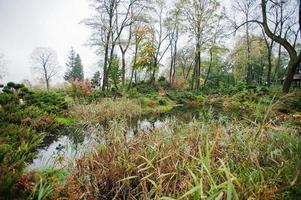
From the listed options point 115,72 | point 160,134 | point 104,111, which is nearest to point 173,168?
point 160,134

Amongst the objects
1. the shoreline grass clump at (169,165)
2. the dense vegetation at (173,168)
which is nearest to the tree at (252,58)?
the dense vegetation at (173,168)

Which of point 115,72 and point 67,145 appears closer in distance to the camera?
point 67,145

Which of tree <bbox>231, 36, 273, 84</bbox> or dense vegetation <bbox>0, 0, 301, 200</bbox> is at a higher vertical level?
tree <bbox>231, 36, 273, 84</bbox>

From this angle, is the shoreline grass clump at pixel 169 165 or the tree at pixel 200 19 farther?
the tree at pixel 200 19

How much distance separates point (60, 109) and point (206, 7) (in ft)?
66.3

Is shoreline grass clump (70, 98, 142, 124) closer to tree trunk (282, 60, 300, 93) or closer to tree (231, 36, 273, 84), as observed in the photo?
tree trunk (282, 60, 300, 93)

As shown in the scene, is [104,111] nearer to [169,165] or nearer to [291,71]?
[169,165]

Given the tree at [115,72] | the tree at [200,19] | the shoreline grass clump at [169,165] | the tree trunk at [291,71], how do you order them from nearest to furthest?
the shoreline grass clump at [169,165] → the tree trunk at [291,71] → the tree at [200,19] → the tree at [115,72]

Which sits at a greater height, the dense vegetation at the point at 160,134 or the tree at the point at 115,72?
the tree at the point at 115,72

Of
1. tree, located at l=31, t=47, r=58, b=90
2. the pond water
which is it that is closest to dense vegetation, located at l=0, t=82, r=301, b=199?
the pond water

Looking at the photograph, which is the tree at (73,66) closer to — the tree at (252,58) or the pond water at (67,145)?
the tree at (252,58)

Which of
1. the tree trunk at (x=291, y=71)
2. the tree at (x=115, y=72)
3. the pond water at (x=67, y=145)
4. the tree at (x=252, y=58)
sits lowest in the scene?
the pond water at (x=67, y=145)

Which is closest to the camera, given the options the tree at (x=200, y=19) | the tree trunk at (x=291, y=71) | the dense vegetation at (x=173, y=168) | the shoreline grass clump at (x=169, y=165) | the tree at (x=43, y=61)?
the dense vegetation at (x=173, y=168)

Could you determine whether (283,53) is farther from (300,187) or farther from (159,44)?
(300,187)
